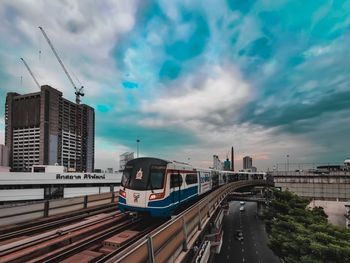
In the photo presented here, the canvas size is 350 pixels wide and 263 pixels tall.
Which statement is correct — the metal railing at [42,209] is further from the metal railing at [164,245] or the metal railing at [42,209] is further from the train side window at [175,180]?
the metal railing at [164,245]

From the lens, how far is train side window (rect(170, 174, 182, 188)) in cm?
1520

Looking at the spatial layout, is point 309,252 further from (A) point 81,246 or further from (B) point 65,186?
(B) point 65,186

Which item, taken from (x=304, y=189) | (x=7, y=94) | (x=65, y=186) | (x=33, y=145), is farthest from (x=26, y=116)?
(x=304, y=189)

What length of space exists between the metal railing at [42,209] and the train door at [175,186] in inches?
246

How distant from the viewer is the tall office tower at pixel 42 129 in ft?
420

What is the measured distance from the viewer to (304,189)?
5159 cm

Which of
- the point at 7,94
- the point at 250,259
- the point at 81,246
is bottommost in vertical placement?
the point at 250,259

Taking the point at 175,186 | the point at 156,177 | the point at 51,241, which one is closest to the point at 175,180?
the point at 175,186

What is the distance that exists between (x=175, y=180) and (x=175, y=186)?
0.34 m

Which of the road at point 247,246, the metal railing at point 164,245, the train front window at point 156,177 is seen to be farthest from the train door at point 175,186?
the road at point 247,246

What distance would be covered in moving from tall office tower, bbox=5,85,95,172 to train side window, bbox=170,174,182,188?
115163 mm

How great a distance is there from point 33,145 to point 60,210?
120 metres

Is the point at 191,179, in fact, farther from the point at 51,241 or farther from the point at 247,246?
the point at 247,246

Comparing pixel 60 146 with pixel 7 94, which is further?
pixel 7 94
